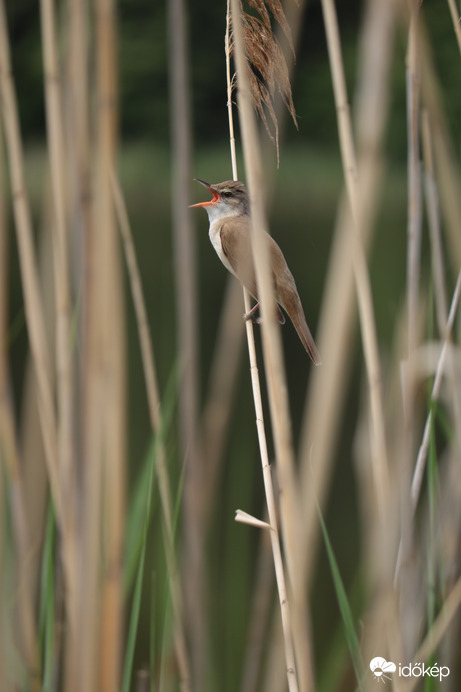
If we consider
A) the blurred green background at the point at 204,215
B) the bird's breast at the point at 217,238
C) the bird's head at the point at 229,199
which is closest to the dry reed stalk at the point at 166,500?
the blurred green background at the point at 204,215

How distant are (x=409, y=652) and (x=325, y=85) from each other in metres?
13.1

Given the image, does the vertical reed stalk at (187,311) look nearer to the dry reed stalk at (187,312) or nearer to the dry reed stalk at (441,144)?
the dry reed stalk at (187,312)

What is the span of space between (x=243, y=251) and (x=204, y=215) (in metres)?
6.80

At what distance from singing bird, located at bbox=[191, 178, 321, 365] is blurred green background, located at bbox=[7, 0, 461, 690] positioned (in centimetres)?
22

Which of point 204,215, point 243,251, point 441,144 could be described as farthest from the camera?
point 204,215

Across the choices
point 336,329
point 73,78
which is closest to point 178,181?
point 73,78

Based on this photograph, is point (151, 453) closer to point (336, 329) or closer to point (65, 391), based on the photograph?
point (65, 391)

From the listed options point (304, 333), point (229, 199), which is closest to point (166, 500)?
point (304, 333)

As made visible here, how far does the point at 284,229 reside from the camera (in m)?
9.68

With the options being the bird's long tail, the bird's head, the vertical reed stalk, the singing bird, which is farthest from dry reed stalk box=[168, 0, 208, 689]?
the bird's head

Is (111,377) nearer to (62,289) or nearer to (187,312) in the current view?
(187,312)

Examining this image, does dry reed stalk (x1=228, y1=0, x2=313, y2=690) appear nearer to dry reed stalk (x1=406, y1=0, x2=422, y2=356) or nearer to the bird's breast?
dry reed stalk (x1=406, y1=0, x2=422, y2=356)

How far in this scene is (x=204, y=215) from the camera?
882cm

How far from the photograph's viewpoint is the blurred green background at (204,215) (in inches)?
129
